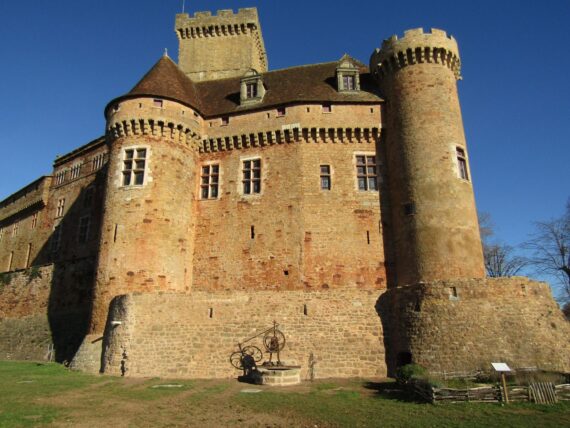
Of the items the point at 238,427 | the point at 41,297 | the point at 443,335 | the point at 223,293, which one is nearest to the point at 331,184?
the point at 223,293

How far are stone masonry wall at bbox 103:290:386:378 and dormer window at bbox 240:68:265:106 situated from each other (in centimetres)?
1070

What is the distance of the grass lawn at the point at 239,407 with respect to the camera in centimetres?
907

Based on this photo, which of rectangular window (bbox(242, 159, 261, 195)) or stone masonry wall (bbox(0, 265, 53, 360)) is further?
stone masonry wall (bbox(0, 265, 53, 360))

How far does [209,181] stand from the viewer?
22.0 m

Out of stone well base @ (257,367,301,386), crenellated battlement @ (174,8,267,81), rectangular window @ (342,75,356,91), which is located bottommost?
stone well base @ (257,367,301,386)

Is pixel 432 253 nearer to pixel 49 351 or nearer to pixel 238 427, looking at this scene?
pixel 238 427

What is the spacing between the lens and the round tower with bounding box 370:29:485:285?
17.5 meters

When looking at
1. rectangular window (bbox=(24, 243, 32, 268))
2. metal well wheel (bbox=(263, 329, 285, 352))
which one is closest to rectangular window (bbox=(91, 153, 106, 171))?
rectangular window (bbox=(24, 243, 32, 268))

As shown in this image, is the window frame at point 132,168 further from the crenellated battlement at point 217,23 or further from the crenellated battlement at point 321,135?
the crenellated battlement at point 217,23

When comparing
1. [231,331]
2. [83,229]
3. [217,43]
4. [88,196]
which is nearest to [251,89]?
[217,43]

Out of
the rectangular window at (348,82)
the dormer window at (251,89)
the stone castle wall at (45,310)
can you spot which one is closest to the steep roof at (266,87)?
the dormer window at (251,89)

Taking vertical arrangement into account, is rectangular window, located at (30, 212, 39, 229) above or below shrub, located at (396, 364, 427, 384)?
above

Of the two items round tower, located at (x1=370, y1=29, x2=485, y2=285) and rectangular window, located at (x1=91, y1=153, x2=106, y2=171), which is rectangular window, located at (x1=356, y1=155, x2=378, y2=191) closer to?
round tower, located at (x1=370, y1=29, x2=485, y2=285)

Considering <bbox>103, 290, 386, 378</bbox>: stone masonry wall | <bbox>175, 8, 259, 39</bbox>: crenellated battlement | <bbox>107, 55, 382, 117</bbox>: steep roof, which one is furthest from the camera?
<bbox>175, 8, 259, 39</bbox>: crenellated battlement
